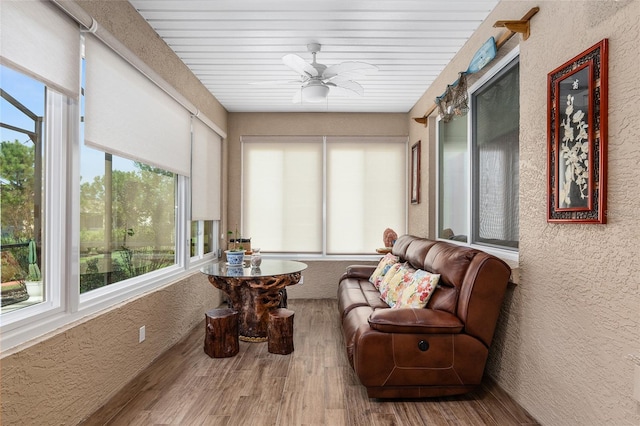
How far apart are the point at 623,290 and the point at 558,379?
2.29ft

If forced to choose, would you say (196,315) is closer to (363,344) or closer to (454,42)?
(363,344)

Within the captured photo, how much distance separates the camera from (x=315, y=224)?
5.49 meters

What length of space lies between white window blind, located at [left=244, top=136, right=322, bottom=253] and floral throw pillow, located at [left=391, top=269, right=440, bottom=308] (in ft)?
8.77

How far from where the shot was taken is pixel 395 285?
3.24m

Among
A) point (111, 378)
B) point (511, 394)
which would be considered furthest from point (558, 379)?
point (111, 378)

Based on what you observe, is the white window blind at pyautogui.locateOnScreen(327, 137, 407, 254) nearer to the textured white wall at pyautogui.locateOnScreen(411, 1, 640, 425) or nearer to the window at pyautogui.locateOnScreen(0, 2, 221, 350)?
the window at pyautogui.locateOnScreen(0, 2, 221, 350)

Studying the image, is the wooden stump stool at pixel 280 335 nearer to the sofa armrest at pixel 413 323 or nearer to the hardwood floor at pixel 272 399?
the hardwood floor at pixel 272 399

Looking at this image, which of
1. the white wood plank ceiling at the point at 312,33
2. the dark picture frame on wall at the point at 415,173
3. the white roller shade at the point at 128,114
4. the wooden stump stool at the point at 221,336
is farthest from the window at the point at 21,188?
the dark picture frame on wall at the point at 415,173

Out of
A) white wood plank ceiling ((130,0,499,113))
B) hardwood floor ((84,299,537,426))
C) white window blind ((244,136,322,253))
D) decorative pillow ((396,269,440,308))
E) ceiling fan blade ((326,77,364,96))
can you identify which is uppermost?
white wood plank ceiling ((130,0,499,113))

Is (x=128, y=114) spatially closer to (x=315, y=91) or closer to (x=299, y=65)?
(x=299, y=65)

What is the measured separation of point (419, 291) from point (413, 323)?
0.42 meters

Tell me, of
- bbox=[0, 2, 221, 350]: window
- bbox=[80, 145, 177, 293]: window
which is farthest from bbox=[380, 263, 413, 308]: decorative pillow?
bbox=[80, 145, 177, 293]: window

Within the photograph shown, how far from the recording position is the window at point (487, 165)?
2768 mm

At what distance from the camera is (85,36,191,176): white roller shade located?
2.35m
